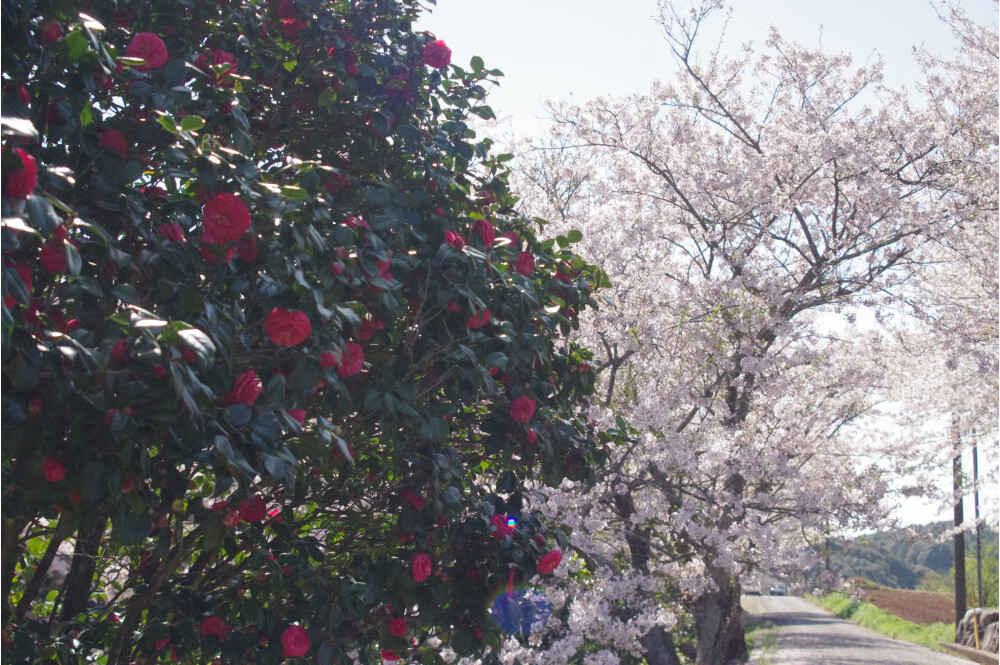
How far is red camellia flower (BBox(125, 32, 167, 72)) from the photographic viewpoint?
2551mm

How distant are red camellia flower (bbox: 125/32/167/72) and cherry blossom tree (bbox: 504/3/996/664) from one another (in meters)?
5.39

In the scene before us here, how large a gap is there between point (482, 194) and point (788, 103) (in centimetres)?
748

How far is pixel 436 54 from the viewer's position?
3.64 meters

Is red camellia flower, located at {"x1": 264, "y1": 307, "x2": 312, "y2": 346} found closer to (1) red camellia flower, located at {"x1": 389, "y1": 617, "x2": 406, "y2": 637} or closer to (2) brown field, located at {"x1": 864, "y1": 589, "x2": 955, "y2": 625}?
(1) red camellia flower, located at {"x1": 389, "y1": 617, "x2": 406, "y2": 637}

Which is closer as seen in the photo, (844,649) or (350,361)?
(350,361)

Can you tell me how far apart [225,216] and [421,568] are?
1.42 meters

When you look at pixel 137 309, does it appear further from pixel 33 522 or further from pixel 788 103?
pixel 788 103

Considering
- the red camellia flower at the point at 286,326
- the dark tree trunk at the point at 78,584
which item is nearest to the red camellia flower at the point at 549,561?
the red camellia flower at the point at 286,326

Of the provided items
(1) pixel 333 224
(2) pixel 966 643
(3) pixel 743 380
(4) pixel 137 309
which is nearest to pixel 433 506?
(1) pixel 333 224

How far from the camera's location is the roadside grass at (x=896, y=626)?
21553 millimetres

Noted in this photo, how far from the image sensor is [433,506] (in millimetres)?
2988

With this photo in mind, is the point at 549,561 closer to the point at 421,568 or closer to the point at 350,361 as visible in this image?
the point at 421,568

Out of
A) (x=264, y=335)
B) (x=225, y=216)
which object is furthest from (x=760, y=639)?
(x=225, y=216)

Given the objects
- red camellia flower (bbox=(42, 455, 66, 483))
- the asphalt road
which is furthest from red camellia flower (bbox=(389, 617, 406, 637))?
the asphalt road
